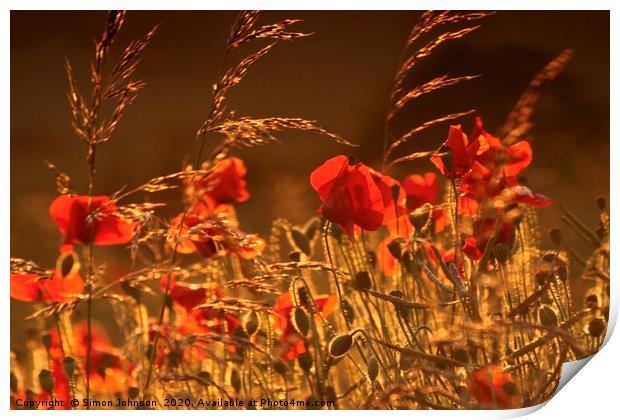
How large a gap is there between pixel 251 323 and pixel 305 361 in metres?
0.13

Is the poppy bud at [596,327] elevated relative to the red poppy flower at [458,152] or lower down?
lower down

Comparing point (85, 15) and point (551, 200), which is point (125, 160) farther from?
point (551, 200)

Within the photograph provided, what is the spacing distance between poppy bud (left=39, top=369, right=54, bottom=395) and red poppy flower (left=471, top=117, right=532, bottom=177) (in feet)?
3.15

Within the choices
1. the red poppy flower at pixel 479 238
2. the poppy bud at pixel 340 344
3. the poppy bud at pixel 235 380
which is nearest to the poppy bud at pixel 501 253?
the red poppy flower at pixel 479 238

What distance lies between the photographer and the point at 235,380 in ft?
5.11

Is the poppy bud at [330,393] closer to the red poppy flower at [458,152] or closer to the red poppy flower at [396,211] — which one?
the red poppy flower at [396,211]

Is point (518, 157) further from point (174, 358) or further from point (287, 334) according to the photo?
point (174, 358)

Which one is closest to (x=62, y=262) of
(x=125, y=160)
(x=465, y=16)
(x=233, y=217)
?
(x=125, y=160)

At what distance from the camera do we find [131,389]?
1.55 m

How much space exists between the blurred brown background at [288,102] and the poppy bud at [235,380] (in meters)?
0.30

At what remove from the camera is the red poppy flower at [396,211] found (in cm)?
153

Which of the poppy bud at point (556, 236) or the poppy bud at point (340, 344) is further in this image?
the poppy bud at point (556, 236)

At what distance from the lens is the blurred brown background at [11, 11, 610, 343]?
5.05 feet

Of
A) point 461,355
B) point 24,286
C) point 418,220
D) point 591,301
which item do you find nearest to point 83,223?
point 24,286
